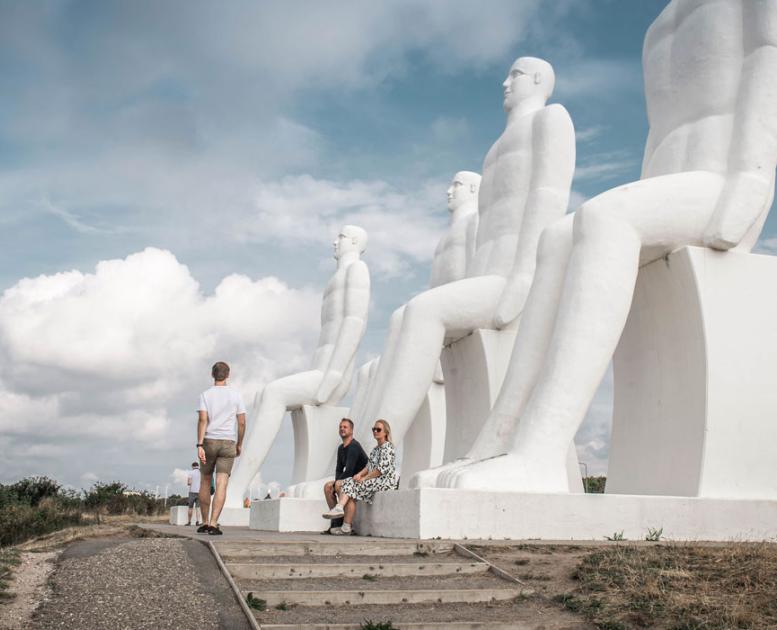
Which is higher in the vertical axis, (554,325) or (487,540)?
(554,325)

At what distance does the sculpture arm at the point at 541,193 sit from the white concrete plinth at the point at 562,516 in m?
3.19

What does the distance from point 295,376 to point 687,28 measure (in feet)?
28.6

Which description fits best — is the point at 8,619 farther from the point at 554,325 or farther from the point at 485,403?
the point at 485,403

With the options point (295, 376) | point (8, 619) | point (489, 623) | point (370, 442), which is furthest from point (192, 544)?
point (295, 376)

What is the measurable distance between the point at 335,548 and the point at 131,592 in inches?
59.5

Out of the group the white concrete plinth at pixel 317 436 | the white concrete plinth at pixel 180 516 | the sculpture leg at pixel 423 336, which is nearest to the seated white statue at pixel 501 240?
the sculpture leg at pixel 423 336

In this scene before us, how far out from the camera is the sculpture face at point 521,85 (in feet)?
35.6

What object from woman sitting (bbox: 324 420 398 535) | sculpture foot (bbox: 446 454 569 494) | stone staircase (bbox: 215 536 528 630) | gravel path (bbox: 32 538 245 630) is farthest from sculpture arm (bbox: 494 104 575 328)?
gravel path (bbox: 32 538 245 630)

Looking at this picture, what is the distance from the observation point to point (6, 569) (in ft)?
17.0

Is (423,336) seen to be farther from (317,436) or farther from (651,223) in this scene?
(317,436)

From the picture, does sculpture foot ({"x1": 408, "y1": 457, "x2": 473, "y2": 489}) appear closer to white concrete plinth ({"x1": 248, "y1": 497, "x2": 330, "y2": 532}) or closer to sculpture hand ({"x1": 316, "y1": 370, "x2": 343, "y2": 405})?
white concrete plinth ({"x1": 248, "y1": 497, "x2": 330, "y2": 532})

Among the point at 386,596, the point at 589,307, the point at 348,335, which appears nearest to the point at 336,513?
the point at 589,307

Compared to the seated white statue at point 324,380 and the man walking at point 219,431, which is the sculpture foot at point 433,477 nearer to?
the man walking at point 219,431

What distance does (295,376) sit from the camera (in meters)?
14.9
